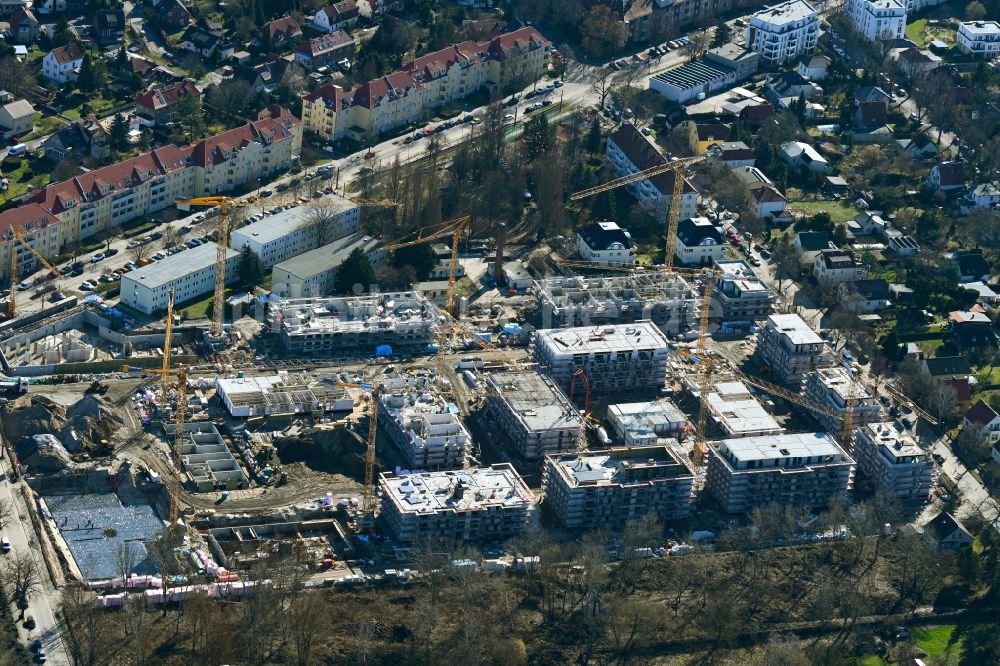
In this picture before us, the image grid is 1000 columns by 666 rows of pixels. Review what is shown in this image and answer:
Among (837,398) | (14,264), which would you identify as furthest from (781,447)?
(14,264)

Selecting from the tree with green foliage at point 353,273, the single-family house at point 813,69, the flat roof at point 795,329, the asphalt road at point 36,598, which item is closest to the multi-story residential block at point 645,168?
the flat roof at point 795,329

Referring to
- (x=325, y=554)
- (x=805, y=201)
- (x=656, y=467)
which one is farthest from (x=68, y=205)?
(x=805, y=201)

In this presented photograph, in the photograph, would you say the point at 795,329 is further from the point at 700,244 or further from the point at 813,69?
the point at 813,69

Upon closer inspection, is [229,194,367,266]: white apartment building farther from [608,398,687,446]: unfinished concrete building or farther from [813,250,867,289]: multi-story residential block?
[813,250,867,289]: multi-story residential block

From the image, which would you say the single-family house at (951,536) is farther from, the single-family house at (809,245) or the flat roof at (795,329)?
the single-family house at (809,245)

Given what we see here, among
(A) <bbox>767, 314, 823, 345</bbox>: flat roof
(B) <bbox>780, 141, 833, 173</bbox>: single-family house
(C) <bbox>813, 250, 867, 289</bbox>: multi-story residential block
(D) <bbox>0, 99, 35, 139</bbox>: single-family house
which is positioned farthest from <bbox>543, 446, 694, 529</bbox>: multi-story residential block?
(D) <bbox>0, 99, 35, 139</bbox>: single-family house

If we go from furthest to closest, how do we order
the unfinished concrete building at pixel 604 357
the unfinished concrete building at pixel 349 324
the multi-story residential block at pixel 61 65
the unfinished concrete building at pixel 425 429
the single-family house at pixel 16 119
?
the multi-story residential block at pixel 61 65 < the single-family house at pixel 16 119 < the unfinished concrete building at pixel 349 324 < the unfinished concrete building at pixel 604 357 < the unfinished concrete building at pixel 425 429
